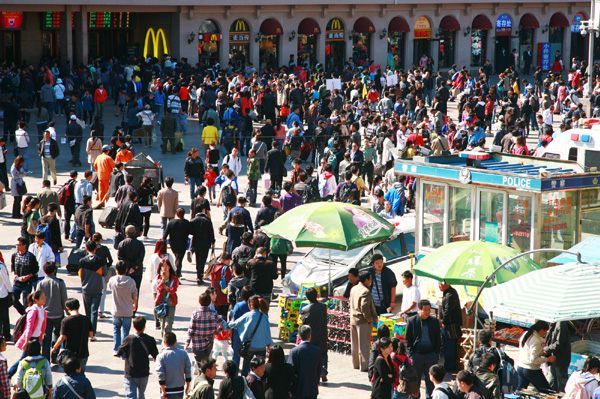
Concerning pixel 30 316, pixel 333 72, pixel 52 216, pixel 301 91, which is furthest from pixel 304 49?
pixel 30 316

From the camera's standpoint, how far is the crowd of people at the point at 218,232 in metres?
10.9

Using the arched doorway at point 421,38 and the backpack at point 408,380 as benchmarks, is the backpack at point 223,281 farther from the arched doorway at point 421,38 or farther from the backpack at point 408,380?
the arched doorway at point 421,38

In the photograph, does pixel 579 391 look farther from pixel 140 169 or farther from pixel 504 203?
pixel 140 169

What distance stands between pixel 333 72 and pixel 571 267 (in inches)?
1267

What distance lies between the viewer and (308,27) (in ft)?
164

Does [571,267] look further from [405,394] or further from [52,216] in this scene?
[52,216]

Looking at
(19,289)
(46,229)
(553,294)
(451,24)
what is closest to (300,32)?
(451,24)

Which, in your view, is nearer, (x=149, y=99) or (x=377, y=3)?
(x=149, y=99)

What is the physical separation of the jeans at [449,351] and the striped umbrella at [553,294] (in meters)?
1.77

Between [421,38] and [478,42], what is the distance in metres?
4.03

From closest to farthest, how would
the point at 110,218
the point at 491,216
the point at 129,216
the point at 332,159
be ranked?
the point at 491,216
the point at 129,216
the point at 110,218
the point at 332,159

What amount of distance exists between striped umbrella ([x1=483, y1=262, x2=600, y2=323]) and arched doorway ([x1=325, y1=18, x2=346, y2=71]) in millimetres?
40409

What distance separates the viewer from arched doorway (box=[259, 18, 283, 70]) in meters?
48.5

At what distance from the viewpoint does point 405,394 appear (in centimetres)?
1095
